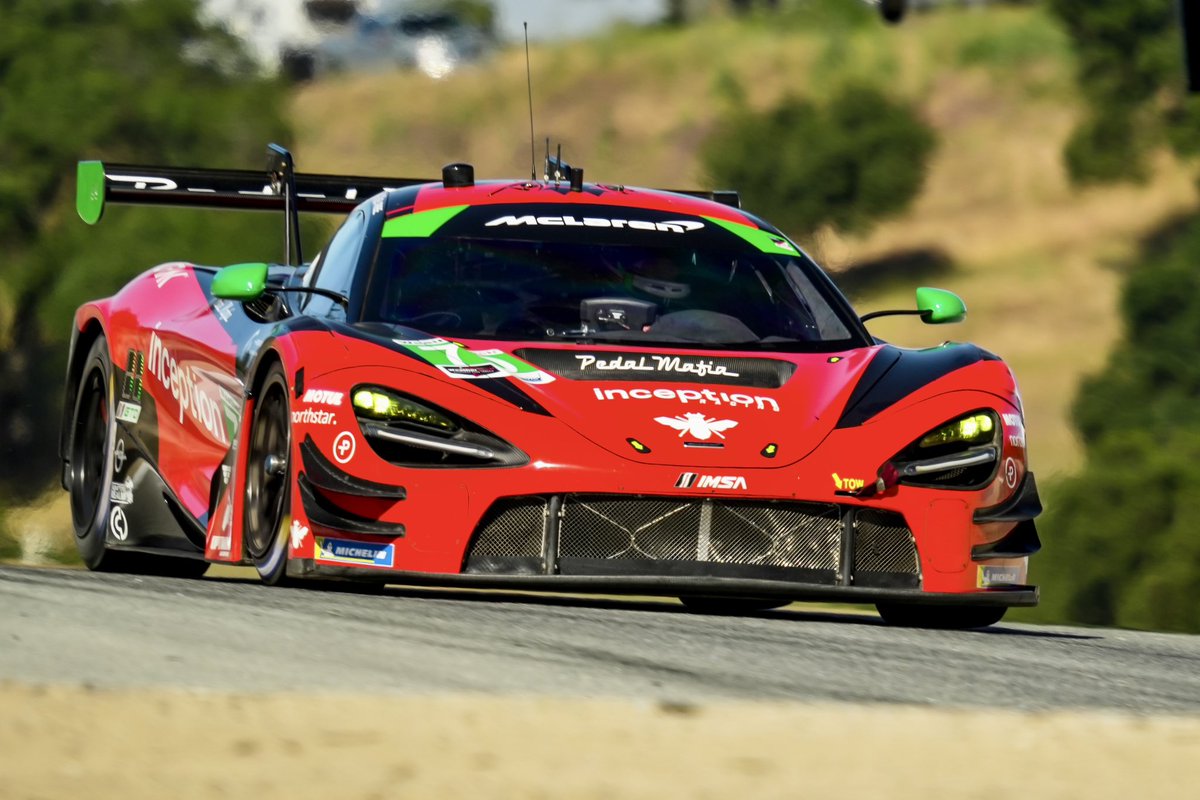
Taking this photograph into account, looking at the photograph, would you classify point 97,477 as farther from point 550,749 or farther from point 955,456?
point 550,749

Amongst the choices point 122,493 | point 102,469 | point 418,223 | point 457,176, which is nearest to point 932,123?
point 102,469

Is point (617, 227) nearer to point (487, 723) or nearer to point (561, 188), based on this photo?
point (561, 188)

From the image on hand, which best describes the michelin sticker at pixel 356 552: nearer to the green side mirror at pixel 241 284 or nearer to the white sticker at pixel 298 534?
the white sticker at pixel 298 534

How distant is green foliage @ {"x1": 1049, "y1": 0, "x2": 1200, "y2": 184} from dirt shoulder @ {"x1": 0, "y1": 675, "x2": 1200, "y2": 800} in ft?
156

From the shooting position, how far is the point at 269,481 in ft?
23.4

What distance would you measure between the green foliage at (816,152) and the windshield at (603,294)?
47.2m

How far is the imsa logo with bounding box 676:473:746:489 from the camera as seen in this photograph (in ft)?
21.2

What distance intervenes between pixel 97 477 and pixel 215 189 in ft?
4.20

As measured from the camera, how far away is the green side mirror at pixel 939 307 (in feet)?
25.5

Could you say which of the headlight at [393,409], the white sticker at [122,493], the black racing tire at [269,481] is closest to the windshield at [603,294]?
the black racing tire at [269,481]

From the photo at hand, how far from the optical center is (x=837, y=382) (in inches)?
275

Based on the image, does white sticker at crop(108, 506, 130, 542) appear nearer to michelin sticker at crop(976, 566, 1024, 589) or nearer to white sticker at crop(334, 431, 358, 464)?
white sticker at crop(334, 431, 358, 464)

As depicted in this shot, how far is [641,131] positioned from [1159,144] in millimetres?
11994

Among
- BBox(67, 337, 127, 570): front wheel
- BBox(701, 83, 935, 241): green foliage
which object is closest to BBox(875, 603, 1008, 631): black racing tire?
BBox(67, 337, 127, 570): front wheel
